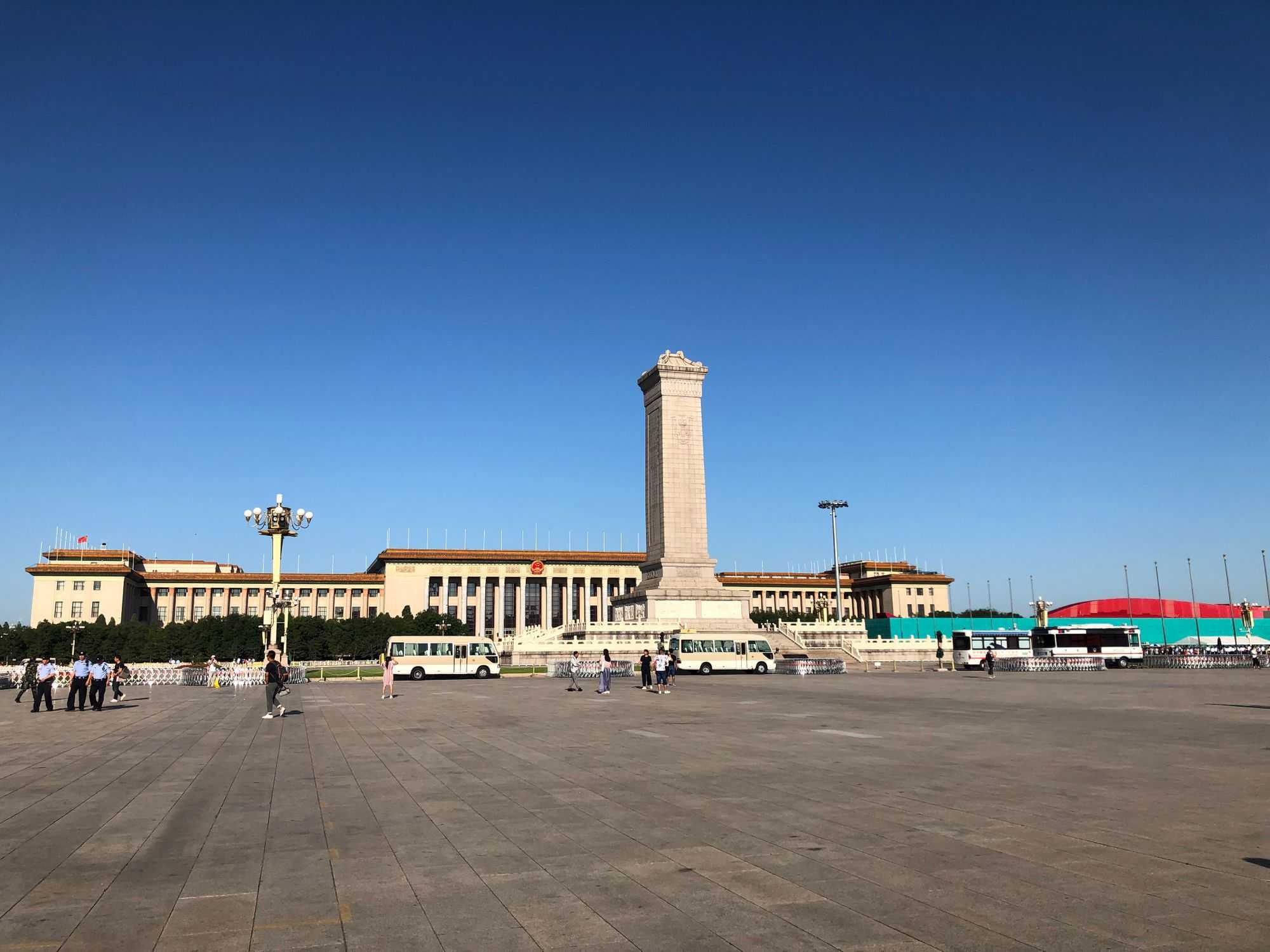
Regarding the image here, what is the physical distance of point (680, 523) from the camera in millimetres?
65250

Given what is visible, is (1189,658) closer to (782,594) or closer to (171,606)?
(782,594)

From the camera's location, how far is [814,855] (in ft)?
26.8

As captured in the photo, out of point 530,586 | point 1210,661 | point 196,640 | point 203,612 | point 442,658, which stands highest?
point 530,586

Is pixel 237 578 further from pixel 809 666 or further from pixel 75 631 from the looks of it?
pixel 809 666

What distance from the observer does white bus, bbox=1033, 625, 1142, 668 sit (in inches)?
2343

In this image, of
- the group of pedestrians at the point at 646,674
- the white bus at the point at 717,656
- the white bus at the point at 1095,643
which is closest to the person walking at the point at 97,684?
the group of pedestrians at the point at 646,674

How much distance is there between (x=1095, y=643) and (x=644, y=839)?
60511 mm

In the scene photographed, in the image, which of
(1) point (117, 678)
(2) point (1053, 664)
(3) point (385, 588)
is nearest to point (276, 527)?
(1) point (117, 678)

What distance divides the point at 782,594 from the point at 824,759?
12065 cm

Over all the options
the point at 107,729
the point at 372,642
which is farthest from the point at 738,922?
the point at 372,642

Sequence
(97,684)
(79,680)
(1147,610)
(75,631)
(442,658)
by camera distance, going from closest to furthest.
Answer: (79,680)
(97,684)
(442,658)
(75,631)
(1147,610)

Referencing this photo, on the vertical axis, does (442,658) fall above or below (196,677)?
above

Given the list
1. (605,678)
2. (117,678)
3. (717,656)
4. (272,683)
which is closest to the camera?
(272,683)

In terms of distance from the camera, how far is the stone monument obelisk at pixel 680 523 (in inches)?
2507
